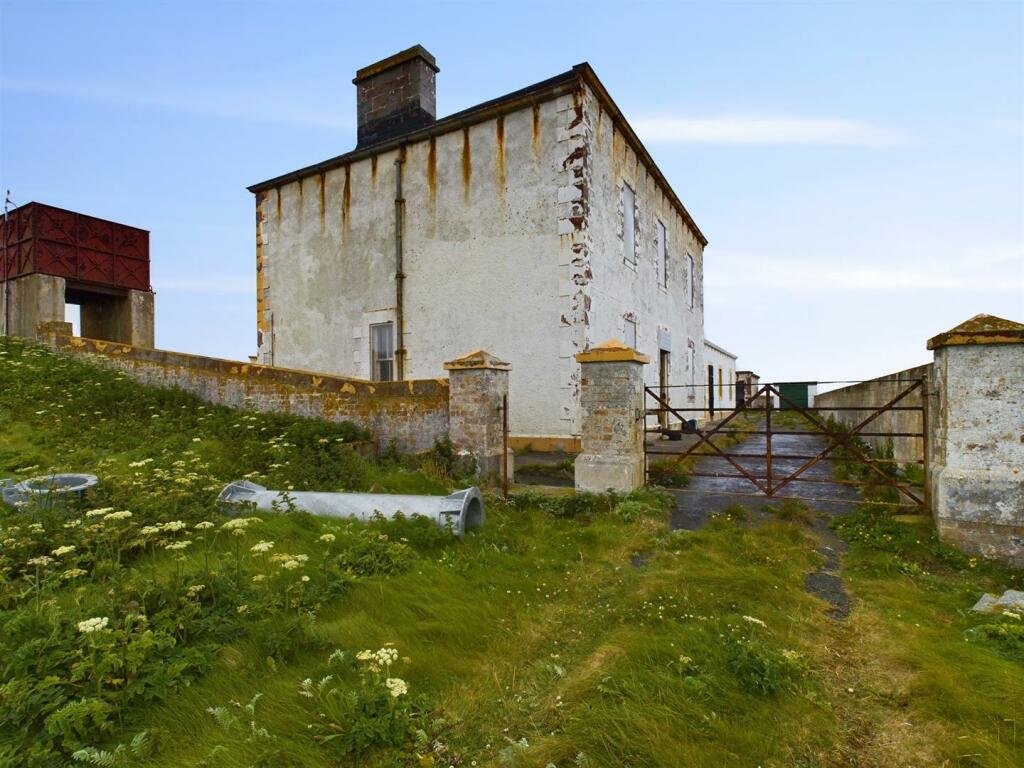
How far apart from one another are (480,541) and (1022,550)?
5.41 meters

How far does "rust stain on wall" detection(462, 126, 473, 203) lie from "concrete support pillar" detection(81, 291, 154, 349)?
52.1 ft

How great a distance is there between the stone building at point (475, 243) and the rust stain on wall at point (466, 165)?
0.10 feet

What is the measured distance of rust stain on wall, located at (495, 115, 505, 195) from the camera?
36.7 ft

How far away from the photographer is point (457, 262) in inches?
464

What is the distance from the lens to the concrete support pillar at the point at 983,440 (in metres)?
5.25

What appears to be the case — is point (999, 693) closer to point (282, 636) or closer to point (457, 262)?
point (282, 636)

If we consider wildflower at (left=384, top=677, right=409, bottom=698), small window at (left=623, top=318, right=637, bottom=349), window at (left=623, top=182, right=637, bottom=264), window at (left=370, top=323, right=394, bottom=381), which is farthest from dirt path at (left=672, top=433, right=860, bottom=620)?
window at (left=370, top=323, right=394, bottom=381)

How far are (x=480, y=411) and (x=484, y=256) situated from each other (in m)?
4.74

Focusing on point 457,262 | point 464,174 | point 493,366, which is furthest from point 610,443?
point 464,174

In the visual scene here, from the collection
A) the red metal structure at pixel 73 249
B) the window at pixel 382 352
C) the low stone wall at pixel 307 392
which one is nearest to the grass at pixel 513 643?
the low stone wall at pixel 307 392

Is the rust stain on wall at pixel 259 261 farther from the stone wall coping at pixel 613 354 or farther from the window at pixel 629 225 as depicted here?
the stone wall coping at pixel 613 354

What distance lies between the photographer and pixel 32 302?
58.6 feet

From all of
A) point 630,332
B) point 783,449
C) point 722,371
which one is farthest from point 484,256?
point 722,371

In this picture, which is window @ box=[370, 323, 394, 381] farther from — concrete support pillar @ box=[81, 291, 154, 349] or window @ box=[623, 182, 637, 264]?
concrete support pillar @ box=[81, 291, 154, 349]
